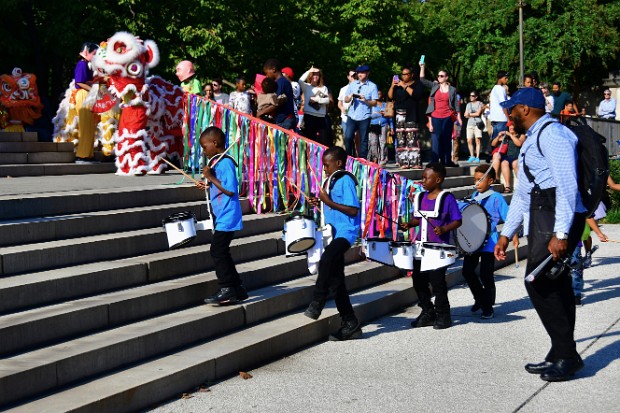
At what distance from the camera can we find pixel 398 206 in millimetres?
11930

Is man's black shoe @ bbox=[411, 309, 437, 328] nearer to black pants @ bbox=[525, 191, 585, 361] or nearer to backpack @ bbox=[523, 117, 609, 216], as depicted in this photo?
black pants @ bbox=[525, 191, 585, 361]

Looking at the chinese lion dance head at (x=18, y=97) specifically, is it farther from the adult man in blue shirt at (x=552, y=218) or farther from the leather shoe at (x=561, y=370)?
the leather shoe at (x=561, y=370)

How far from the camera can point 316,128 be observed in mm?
16062

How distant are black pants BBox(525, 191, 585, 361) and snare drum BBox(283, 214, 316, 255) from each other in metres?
2.02

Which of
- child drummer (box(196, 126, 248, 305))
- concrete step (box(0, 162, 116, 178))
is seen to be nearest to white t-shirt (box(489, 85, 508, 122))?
concrete step (box(0, 162, 116, 178))

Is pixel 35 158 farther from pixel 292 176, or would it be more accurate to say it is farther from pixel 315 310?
pixel 315 310

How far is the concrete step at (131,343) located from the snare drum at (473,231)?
4.99ft

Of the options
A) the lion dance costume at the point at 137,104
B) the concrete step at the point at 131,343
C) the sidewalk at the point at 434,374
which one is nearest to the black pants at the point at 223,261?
the concrete step at the point at 131,343

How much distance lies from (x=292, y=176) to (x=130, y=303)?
4.53m

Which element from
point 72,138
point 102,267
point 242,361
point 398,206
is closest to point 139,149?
point 72,138

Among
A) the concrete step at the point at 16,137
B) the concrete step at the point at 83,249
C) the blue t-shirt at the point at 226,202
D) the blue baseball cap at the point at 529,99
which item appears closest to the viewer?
the blue baseball cap at the point at 529,99

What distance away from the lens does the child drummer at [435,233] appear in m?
9.35

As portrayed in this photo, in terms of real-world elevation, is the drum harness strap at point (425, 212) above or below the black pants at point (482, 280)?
above

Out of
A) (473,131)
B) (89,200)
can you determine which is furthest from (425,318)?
(473,131)
